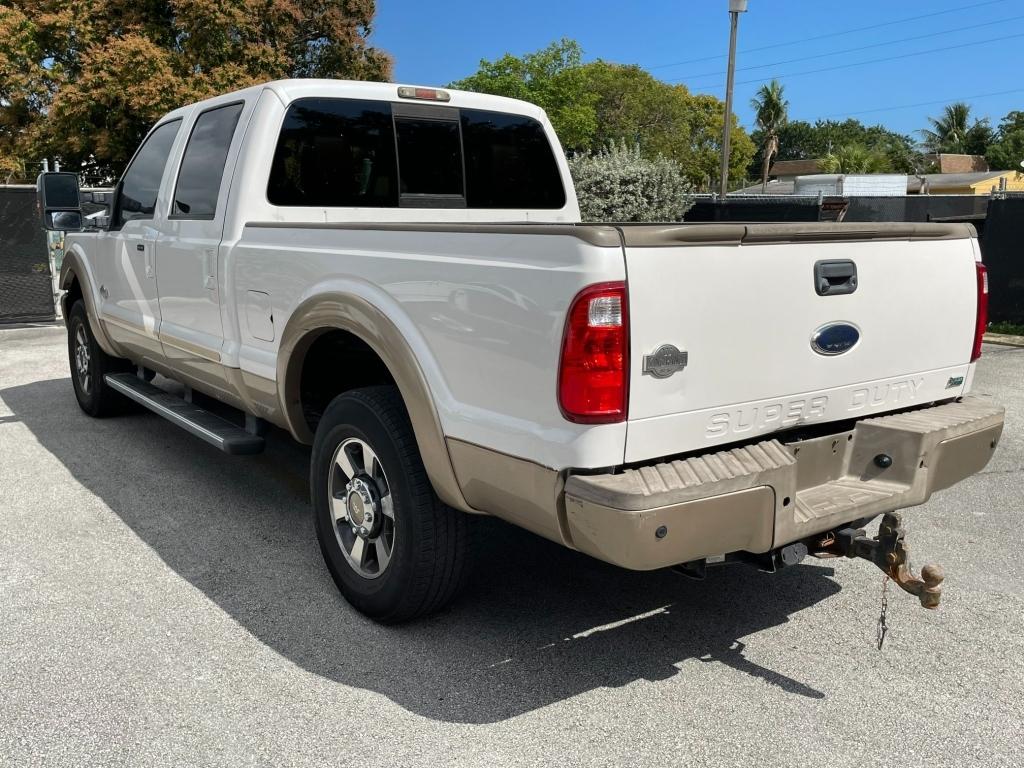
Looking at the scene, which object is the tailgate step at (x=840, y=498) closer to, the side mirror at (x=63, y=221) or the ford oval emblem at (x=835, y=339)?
the ford oval emblem at (x=835, y=339)

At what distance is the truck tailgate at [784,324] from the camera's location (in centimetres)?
268

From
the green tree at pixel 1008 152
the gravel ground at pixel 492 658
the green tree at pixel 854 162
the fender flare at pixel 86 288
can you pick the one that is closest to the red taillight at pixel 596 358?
the gravel ground at pixel 492 658

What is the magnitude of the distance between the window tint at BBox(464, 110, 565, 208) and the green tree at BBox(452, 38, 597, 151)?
5506cm

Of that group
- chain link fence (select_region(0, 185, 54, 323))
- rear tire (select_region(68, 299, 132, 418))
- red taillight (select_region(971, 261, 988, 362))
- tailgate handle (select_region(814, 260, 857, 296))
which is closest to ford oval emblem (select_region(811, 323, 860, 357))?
tailgate handle (select_region(814, 260, 857, 296))

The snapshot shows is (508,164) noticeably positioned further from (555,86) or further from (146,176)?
(555,86)

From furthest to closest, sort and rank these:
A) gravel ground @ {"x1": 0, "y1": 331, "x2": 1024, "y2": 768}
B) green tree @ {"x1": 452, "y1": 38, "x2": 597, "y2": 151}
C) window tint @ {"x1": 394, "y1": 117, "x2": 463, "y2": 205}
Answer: green tree @ {"x1": 452, "y1": 38, "x2": 597, "y2": 151}
window tint @ {"x1": 394, "y1": 117, "x2": 463, "y2": 205}
gravel ground @ {"x1": 0, "y1": 331, "x2": 1024, "y2": 768}

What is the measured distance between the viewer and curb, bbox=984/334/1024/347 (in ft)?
36.7

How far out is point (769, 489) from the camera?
2791 millimetres

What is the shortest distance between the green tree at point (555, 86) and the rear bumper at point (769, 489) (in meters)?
57.5

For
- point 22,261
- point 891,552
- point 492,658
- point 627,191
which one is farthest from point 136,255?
point 627,191

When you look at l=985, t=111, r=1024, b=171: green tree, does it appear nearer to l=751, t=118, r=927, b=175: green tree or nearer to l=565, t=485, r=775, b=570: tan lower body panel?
l=751, t=118, r=927, b=175: green tree

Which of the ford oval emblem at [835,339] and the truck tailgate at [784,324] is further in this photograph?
the ford oval emblem at [835,339]

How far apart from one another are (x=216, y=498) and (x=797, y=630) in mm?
3207

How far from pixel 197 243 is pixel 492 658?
2604mm
